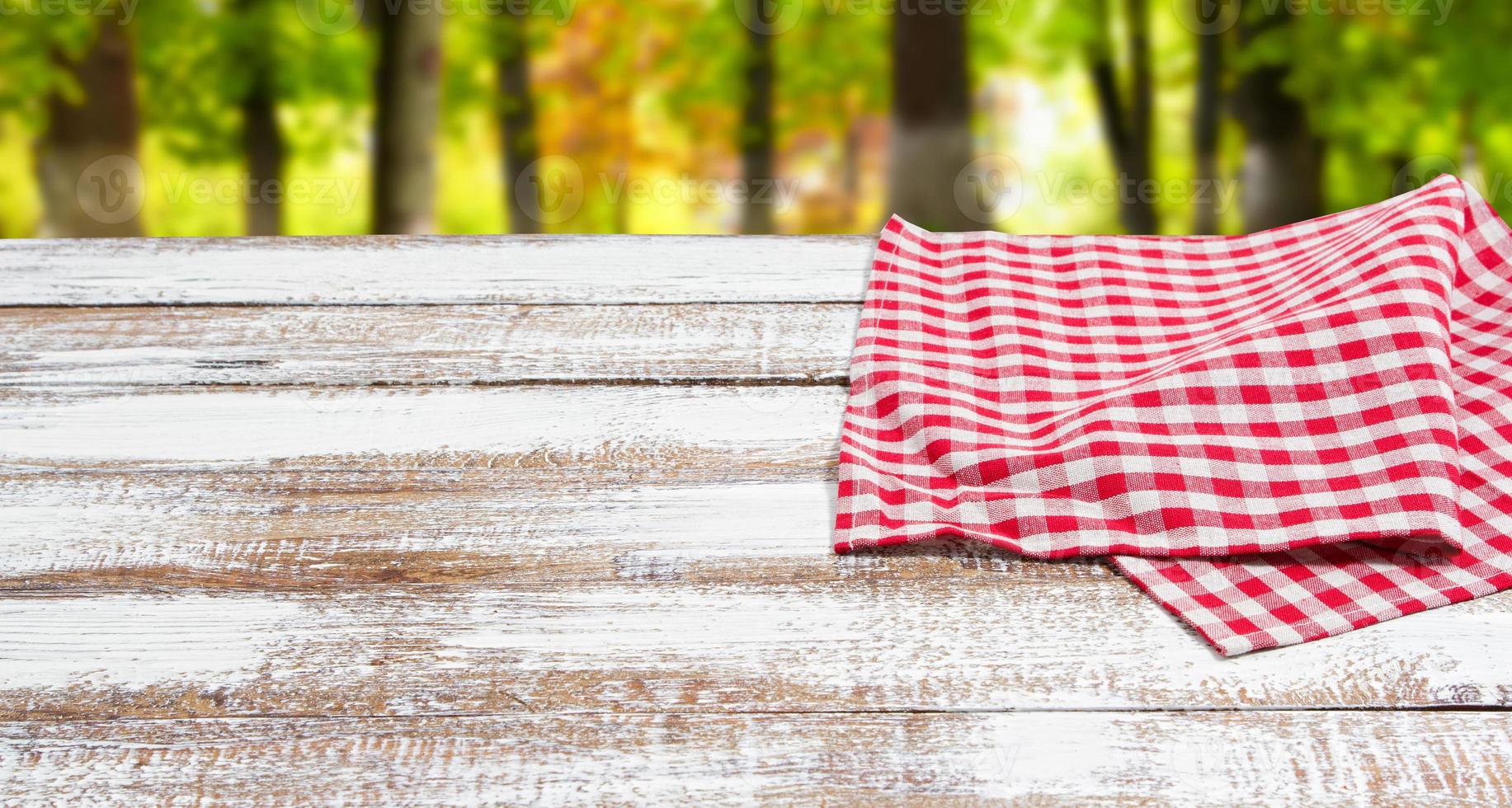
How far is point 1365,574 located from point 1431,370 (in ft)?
0.57

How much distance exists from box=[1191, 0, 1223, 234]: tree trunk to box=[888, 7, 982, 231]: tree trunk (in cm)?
76

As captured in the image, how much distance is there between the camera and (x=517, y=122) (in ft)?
10.5

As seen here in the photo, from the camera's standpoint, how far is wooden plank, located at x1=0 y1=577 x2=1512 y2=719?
0.50 metres

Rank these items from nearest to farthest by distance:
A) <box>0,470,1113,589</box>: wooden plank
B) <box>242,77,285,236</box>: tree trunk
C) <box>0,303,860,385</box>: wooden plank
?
<box>0,470,1113,589</box>: wooden plank → <box>0,303,860,385</box>: wooden plank → <box>242,77,285,236</box>: tree trunk

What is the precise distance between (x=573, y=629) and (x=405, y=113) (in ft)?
8.89

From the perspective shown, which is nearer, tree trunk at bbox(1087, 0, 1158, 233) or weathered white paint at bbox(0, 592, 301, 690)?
weathered white paint at bbox(0, 592, 301, 690)

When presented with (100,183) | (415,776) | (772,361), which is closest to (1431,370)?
(772,361)

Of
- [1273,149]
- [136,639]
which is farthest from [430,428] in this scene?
[1273,149]

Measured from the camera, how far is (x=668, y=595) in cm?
57

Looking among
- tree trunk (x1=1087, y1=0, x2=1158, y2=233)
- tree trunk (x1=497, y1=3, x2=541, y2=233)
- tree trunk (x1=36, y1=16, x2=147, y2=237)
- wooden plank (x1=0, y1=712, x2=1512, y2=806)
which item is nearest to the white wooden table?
wooden plank (x1=0, y1=712, x2=1512, y2=806)

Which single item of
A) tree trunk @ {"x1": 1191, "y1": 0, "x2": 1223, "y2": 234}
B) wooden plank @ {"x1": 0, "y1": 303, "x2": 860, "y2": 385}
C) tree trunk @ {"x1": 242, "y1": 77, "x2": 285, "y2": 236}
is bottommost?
tree trunk @ {"x1": 242, "y1": 77, "x2": 285, "y2": 236}

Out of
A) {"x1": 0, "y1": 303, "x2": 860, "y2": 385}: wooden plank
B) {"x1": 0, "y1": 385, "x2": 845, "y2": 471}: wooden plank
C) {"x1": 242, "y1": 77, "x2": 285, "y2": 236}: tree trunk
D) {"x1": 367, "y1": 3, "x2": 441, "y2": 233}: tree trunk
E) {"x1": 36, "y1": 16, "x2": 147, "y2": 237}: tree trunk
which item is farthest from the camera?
{"x1": 242, "y1": 77, "x2": 285, "y2": 236}: tree trunk

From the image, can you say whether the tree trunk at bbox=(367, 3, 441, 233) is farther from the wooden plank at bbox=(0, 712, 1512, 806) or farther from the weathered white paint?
the wooden plank at bbox=(0, 712, 1512, 806)

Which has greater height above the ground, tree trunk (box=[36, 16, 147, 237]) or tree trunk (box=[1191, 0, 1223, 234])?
tree trunk (box=[1191, 0, 1223, 234])
